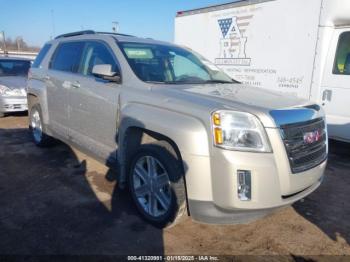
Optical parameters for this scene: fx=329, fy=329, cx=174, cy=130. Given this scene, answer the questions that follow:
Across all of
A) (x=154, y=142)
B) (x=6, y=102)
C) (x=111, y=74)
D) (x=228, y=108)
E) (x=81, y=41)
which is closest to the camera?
(x=228, y=108)

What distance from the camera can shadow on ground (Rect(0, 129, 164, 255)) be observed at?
3018 mm

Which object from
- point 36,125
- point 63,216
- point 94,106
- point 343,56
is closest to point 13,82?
point 36,125

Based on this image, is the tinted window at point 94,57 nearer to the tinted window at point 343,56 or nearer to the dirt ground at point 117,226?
the dirt ground at point 117,226

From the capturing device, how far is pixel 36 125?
613 centimetres

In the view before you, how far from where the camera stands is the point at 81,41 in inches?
185

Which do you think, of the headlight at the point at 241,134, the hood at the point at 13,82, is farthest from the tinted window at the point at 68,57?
the hood at the point at 13,82

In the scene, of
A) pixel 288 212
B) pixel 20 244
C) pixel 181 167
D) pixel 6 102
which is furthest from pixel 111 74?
pixel 6 102

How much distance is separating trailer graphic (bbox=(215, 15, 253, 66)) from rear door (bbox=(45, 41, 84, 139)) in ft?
13.1

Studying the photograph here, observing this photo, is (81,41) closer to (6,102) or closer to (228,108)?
(228,108)

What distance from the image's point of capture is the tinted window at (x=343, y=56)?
5.84 m

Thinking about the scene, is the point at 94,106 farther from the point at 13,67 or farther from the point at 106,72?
the point at 13,67

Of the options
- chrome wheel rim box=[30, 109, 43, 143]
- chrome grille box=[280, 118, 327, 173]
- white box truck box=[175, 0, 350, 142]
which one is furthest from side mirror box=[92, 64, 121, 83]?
white box truck box=[175, 0, 350, 142]

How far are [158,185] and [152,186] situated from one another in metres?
0.10

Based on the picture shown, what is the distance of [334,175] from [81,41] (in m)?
4.33
